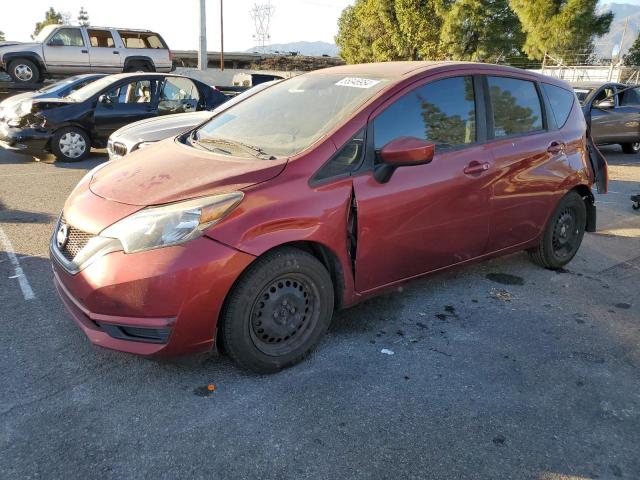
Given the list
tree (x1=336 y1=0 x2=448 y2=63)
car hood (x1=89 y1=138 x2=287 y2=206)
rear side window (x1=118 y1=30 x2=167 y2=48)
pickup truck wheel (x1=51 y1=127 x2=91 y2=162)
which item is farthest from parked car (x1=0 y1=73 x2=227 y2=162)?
tree (x1=336 y1=0 x2=448 y2=63)

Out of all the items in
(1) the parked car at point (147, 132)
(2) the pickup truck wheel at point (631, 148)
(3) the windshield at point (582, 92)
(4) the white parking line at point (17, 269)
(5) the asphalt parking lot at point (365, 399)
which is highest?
(3) the windshield at point (582, 92)

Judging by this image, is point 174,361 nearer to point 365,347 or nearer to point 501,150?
point 365,347

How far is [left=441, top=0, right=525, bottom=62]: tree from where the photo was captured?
2694 cm

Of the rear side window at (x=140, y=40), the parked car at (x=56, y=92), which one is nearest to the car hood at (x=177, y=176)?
the parked car at (x=56, y=92)

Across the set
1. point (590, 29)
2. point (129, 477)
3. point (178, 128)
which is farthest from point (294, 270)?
point (590, 29)

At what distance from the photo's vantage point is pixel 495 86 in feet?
13.0

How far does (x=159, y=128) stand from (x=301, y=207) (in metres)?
4.38

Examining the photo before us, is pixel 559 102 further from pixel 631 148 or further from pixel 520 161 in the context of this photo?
pixel 631 148

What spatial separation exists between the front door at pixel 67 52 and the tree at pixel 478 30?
1808 centimetres

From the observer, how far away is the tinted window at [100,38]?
16.6m

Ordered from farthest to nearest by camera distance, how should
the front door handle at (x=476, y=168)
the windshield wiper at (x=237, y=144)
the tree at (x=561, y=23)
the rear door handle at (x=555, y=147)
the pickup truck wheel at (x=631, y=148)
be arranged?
the tree at (x=561, y=23)
the pickup truck wheel at (x=631, y=148)
the rear door handle at (x=555, y=147)
the front door handle at (x=476, y=168)
the windshield wiper at (x=237, y=144)

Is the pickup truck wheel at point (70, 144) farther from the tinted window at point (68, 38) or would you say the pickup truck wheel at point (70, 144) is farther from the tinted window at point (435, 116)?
the tinted window at point (68, 38)

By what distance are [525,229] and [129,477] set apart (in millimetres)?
3336

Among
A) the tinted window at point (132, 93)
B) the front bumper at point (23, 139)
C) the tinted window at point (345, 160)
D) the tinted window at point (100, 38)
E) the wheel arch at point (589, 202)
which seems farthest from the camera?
the tinted window at point (100, 38)
